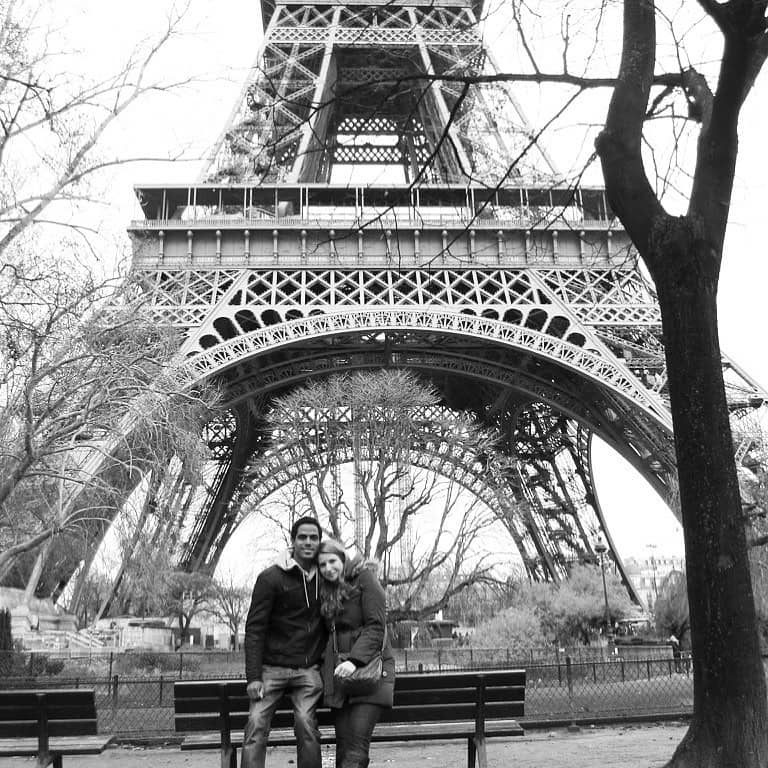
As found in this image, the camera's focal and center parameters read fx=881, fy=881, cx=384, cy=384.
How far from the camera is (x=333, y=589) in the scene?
5.78 metres

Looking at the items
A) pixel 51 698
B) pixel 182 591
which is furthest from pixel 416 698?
pixel 182 591

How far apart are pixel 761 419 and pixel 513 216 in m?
9.58

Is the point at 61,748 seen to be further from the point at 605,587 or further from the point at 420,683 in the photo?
the point at 605,587

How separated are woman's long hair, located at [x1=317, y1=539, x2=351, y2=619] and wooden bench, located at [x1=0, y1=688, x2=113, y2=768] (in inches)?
87.6

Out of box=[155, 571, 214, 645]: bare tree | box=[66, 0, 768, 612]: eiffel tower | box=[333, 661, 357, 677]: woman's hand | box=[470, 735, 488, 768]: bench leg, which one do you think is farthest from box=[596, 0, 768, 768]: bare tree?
box=[155, 571, 214, 645]: bare tree

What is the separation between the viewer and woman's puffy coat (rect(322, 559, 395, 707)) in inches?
221

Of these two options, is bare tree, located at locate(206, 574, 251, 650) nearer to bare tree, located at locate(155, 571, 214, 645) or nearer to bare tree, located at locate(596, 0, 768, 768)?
bare tree, located at locate(155, 571, 214, 645)

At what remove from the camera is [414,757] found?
9047mm

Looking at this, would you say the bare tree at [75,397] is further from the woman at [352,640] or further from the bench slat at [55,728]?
the woman at [352,640]

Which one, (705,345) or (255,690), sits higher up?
(705,345)

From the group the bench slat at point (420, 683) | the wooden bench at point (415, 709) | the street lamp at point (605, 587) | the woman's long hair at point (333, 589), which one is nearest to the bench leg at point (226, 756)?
the wooden bench at point (415, 709)

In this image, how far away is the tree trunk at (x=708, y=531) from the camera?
553cm

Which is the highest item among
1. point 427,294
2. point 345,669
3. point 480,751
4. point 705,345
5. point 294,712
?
point 427,294

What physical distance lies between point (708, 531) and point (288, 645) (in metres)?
2.89
